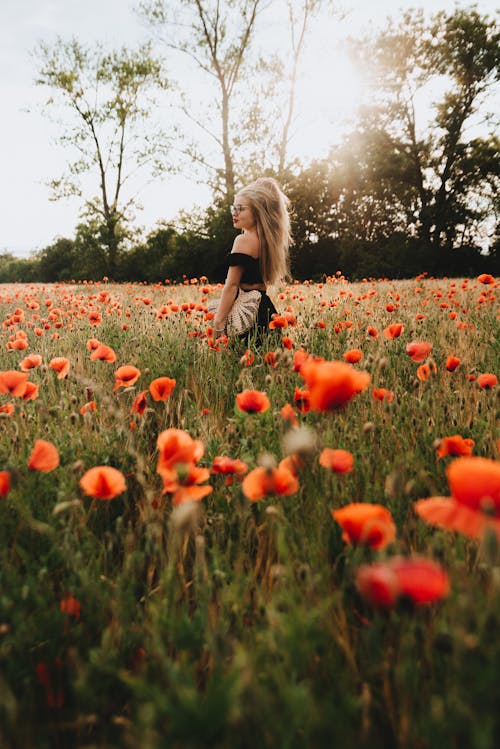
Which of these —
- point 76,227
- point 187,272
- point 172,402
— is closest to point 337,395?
point 172,402

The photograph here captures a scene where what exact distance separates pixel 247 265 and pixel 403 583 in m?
3.97

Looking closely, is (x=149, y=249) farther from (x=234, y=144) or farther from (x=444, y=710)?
(x=444, y=710)

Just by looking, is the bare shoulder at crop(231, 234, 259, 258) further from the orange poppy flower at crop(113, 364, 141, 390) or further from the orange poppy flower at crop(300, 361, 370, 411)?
the orange poppy flower at crop(300, 361, 370, 411)

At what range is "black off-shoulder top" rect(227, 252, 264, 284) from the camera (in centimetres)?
423

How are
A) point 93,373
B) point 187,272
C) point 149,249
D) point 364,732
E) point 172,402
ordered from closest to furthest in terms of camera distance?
point 364,732
point 172,402
point 93,373
point 187,272
point 149,249

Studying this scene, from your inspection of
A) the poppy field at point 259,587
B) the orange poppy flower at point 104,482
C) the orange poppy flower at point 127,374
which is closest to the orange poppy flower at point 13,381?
the poppy field at point 259,587

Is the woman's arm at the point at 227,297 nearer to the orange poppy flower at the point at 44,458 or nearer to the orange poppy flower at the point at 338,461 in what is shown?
the orange poppy flower at the point at 44,458

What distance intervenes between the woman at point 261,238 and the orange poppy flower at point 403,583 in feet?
12.2

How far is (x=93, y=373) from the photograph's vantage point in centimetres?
304

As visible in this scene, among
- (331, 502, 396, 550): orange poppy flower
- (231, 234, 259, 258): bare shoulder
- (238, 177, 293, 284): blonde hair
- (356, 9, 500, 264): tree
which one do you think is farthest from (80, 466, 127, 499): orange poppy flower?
Answer: (356, 9, 500, 264): tree

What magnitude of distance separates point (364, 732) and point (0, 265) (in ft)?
144

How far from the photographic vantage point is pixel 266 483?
1.00 meters

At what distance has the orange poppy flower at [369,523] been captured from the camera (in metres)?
0.76

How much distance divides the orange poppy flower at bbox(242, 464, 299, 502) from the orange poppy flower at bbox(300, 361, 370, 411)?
0.59ft
